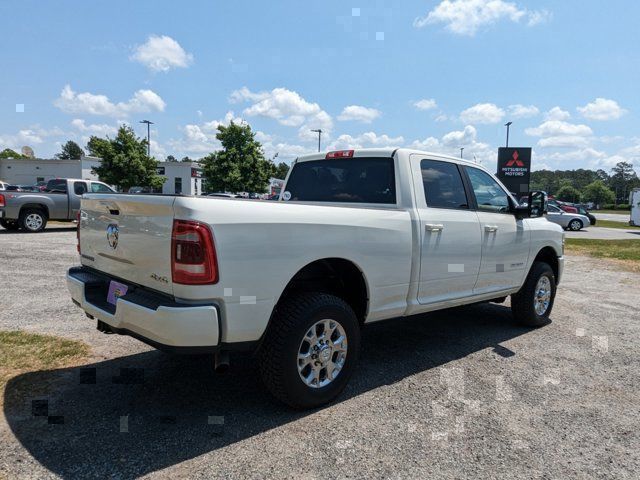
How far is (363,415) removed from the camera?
3.27m

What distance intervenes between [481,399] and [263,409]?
167 cm

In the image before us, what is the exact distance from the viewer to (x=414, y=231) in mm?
3836

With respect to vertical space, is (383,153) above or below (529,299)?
above

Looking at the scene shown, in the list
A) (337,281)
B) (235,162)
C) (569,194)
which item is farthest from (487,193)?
(569,194)

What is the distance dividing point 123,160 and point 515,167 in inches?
1195

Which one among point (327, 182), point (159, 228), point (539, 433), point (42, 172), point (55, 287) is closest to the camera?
point (159, 228)

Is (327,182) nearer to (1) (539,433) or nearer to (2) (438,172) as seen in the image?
(2) (438,172)

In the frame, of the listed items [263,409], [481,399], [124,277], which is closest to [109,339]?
[124,277]

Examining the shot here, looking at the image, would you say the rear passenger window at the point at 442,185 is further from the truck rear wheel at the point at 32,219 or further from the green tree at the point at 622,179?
the green tree at the point at 622,179

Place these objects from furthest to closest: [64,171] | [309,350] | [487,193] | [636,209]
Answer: [64,171] → [636,209] → [487,193] → [309,350]

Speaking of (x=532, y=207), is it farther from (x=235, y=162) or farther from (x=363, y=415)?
(x=235, y=162)

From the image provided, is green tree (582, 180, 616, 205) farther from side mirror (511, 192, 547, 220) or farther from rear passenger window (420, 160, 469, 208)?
rear passenger window (420, 160, 469, 208)

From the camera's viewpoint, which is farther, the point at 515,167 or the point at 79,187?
the point at 515,167

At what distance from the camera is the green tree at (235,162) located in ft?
134
